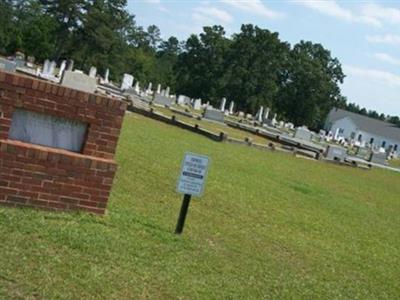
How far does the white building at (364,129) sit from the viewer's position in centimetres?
10631

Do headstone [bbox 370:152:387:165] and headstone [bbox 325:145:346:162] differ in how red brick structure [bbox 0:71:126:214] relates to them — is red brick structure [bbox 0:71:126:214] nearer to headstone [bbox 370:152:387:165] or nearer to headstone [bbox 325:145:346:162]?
headstone [bbox 325:145:346:162]

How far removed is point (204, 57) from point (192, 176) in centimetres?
8262

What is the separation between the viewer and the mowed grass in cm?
523

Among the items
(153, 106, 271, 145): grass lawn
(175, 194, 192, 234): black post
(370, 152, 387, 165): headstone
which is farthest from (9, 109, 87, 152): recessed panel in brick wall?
(370, 152, 387, 165): headstone

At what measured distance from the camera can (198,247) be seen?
7066mm

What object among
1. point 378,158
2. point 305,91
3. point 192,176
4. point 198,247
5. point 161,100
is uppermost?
point 305,91

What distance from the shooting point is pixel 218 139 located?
2436cm

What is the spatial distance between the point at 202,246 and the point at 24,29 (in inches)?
3011

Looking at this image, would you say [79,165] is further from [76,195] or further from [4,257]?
[4,257]

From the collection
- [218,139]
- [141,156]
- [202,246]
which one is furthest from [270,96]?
[202,246]

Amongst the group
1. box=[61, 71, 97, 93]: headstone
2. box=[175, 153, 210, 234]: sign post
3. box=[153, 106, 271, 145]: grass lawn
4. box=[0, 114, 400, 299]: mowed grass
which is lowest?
box=[0, 114, 400, 299]: mowed grass

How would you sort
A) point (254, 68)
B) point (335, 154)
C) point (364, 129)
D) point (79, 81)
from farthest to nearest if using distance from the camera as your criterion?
point (364, 129) → point (254, 68) → point (335, 154) → point (79, 81)

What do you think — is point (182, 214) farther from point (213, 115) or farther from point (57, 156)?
point (213, 115)

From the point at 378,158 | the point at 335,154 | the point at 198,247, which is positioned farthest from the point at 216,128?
the point at 198,247
